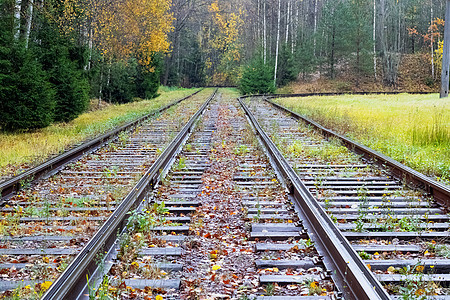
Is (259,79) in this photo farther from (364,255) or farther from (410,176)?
(364,255)

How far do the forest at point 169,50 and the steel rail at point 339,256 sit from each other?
9227 millimetres

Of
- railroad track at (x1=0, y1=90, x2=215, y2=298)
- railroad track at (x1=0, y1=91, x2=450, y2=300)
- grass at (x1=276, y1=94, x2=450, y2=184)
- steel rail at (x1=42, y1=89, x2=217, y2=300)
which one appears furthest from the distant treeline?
grass at (x1=276, y1=94, x2=450, y2=184)

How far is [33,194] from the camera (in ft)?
20.7

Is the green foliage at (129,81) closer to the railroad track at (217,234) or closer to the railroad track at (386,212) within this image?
the railroad track at (386,212)

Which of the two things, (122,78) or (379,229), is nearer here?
(379,229)

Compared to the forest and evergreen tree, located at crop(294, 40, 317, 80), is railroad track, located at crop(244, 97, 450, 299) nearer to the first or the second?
the forest

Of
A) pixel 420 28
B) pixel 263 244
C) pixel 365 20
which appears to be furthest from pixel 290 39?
pixel 263 244

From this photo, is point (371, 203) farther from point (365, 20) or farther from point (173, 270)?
point (365, 20)

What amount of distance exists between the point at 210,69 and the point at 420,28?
109 feet

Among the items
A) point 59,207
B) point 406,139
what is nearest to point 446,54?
point 406,139

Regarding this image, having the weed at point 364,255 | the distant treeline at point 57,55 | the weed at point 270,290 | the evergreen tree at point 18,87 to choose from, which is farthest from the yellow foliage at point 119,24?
the weed at point 270,290

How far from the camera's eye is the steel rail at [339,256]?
313cm

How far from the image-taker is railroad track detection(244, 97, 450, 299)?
3.64 metres

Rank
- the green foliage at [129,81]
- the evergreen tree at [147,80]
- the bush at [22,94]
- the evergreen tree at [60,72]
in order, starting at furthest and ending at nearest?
the evergreen tree at [147,80] → the green foliage at [129,81] → the evergreen tree at [60,72] → the bush at [22,94]
